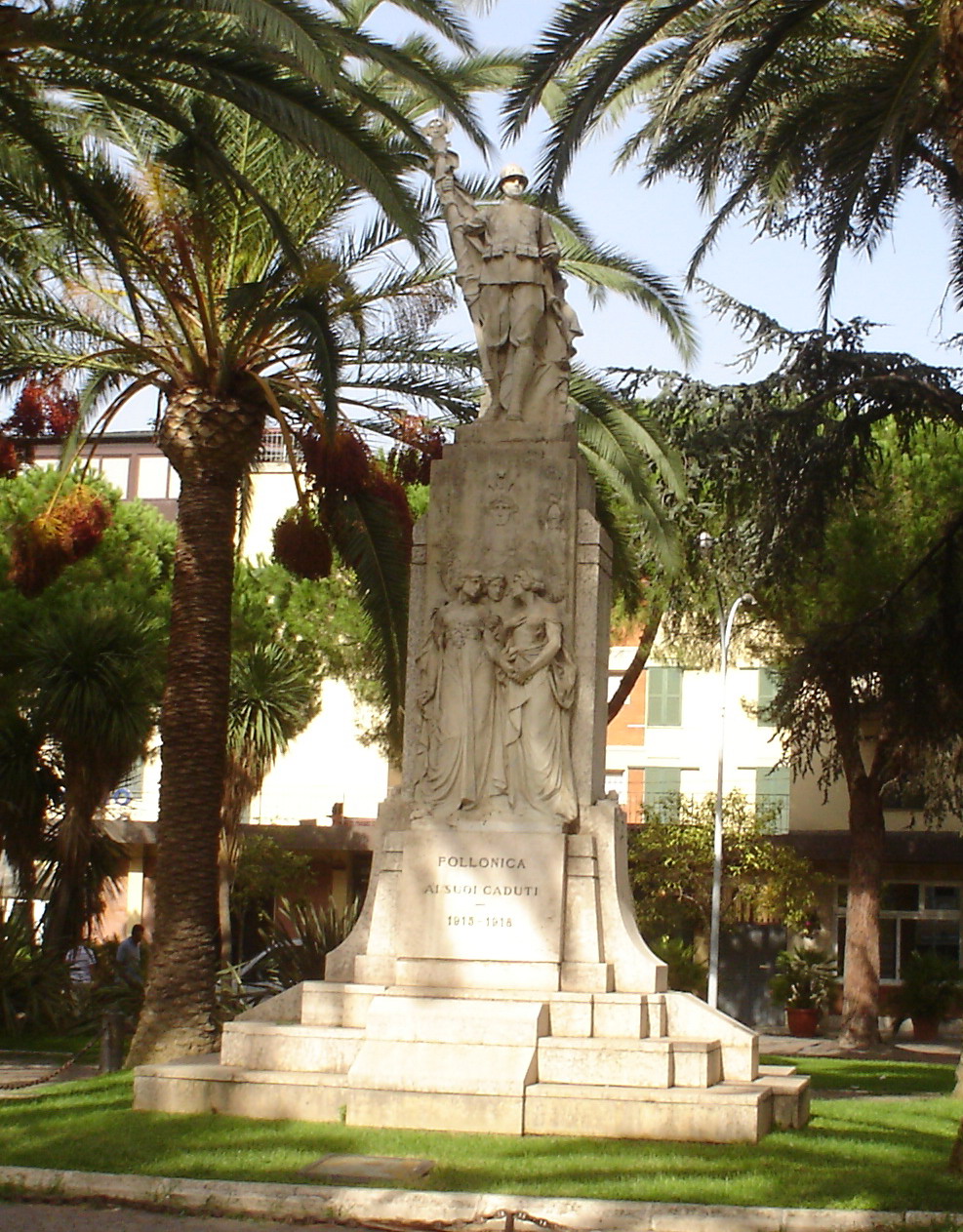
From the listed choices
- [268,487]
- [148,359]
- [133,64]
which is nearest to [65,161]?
[133,64]

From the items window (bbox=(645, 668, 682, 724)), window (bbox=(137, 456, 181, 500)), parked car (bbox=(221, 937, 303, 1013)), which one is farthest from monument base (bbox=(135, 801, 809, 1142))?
window (bbox=(137, 456, 181, 500))

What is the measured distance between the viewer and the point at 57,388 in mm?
16469

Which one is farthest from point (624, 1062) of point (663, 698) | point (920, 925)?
point (663, 698)

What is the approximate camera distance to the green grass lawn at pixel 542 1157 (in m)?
8.77

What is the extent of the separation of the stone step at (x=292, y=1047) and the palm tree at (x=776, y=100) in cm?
672

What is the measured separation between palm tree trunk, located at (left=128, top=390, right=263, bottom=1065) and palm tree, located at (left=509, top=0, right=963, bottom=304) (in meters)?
4.65

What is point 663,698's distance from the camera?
144 feet

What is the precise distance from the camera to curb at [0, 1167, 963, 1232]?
807 centimetres

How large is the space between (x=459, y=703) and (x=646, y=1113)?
3281 mm

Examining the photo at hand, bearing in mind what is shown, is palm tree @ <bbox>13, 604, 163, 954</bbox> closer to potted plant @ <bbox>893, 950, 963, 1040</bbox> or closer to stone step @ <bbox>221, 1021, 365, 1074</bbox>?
stone step @ <bbox>221, 1021, 365, 1074</bbox>

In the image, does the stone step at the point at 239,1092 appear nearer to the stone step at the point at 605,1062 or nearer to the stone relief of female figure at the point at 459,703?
the stone step at the point at 605,1062

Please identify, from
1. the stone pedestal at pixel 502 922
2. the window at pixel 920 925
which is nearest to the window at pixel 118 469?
the window at pixel 920 925

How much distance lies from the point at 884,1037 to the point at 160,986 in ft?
66.7

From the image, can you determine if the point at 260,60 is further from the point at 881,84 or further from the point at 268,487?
the point at 268,487
